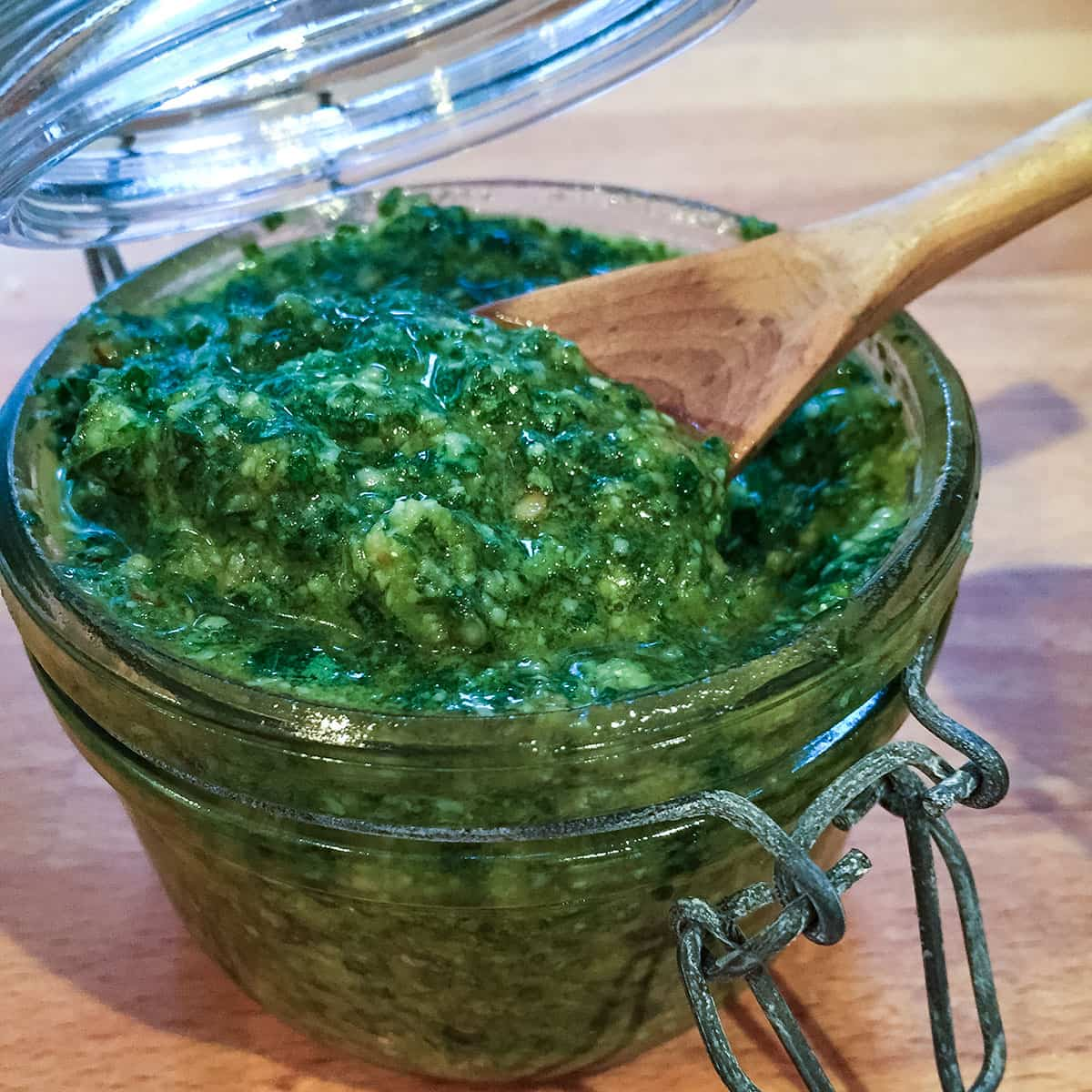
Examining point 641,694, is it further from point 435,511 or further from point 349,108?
point 349,108

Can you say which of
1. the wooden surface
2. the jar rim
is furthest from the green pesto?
the wooden surface

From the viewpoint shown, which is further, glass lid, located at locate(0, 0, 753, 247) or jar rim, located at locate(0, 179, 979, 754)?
glass lid, located at locate(0, 0, 753, 247)

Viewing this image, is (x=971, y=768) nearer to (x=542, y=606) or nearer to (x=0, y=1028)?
(x=542, y=606)

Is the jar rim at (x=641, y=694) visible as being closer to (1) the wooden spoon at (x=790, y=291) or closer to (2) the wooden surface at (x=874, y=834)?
(1) the wooden spoon at (x=790, y=291)

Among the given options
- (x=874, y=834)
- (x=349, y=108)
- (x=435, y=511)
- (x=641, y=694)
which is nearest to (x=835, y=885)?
(x=641, y=694)

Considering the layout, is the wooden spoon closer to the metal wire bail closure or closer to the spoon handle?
the spoon handle

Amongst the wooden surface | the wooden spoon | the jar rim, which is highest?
the wooden spoon

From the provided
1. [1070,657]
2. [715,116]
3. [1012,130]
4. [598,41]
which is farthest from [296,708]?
[1012,130]
